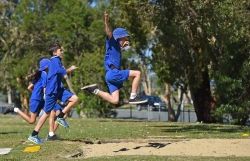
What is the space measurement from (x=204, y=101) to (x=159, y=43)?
3940 mm

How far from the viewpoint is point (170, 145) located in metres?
10.7

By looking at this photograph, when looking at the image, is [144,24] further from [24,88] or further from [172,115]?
[24,88]

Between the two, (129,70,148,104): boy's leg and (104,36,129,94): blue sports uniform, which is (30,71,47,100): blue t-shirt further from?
(129,70,148,104): boy's leg

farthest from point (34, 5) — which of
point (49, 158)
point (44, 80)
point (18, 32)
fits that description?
point (49, 158)

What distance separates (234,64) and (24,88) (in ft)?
73.6

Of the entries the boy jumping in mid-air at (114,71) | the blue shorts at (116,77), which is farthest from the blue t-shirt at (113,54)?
the blue shorts at (116,77)

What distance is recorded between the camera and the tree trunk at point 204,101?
27.0 meters

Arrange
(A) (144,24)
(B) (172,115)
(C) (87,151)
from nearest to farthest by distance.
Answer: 1. (C) (87,151)
2. (A) (144,24)
3. (B) (172,115)

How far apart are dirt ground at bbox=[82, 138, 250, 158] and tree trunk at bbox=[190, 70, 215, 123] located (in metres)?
15.6

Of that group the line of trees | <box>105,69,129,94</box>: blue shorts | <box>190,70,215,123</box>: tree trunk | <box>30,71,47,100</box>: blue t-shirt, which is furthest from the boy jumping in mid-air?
<box>190,70,215,123</box>: tree trunk

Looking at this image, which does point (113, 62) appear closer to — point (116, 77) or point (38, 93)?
point (116, 77)

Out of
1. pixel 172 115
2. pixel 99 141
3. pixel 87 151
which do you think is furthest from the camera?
pixel 172 115

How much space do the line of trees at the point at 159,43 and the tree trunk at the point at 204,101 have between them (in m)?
0.05

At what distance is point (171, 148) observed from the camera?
10320 mm
